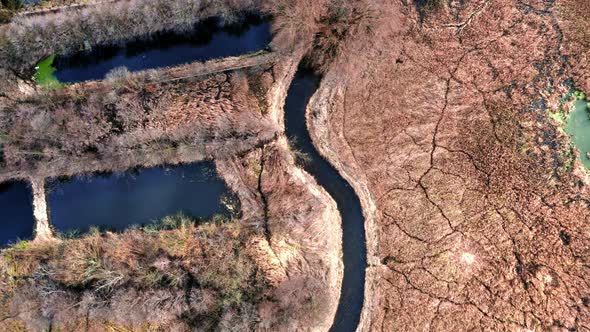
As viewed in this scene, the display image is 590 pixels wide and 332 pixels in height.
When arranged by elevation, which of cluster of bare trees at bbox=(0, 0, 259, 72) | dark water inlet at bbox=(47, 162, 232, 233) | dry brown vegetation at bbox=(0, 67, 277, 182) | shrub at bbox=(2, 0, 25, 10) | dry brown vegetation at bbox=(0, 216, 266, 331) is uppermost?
shrub at bbox=(2, 0, 25, 10)

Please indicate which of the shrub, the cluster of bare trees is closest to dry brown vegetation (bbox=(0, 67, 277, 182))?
the cluster of bare trees

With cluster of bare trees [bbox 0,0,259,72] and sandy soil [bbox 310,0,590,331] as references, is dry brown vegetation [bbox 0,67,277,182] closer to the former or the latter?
cluster of bare trees [bbox 0,0,259,72]

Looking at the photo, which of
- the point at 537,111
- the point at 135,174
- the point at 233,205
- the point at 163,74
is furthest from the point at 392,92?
the point at 135,174

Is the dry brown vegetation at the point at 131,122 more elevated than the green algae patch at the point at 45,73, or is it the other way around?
the green algae patch at the point at 45,73

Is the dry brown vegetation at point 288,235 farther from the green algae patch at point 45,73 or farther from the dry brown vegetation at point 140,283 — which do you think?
the green algae patch at point 45,73

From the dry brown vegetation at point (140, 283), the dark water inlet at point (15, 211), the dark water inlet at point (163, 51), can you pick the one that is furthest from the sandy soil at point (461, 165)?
the dark water inlet at point (15, 211)

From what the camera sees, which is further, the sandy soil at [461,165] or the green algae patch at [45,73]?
the green algae patch at [45,73]

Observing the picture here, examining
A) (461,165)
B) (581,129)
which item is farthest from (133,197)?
(581,129)
